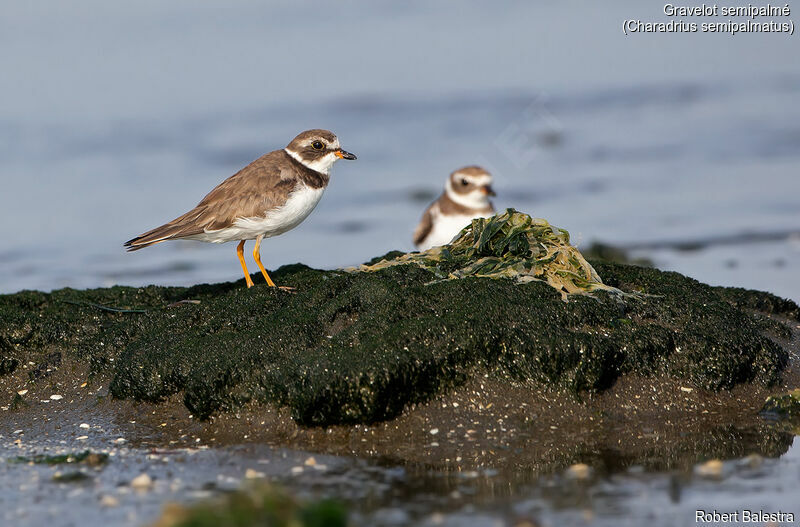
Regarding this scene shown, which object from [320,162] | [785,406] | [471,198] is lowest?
[785,406]

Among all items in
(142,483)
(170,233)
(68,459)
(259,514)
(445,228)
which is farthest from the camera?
(445,228)

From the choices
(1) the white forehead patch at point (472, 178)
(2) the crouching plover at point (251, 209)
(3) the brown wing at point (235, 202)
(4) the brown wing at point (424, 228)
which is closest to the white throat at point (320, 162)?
(2) the crouching plover at point (251, 209)

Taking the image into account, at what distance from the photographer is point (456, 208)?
1205 cm

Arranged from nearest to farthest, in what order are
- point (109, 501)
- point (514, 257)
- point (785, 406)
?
point (109, 501)
point (785, 406)
point (514, 257)

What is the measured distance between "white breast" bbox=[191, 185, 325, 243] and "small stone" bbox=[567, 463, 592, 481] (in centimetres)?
386

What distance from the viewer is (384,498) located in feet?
14.9

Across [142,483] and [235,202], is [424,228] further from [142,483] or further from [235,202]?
[142,483]

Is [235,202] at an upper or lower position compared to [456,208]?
lower

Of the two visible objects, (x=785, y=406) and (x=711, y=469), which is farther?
(x=785, y=406)

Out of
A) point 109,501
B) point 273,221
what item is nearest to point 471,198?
point 273,221

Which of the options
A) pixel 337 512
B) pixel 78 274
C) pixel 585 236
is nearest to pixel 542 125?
pixel 585 236

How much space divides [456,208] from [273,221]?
173 inches

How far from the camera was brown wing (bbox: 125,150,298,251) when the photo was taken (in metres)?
7.96

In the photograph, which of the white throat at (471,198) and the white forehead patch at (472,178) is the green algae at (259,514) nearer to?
the white throat at (471,198)
